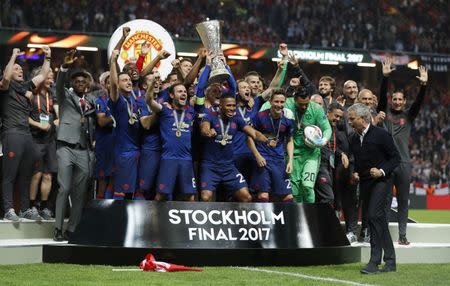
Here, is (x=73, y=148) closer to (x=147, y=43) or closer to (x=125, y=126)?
Result: (x=125, y=126)

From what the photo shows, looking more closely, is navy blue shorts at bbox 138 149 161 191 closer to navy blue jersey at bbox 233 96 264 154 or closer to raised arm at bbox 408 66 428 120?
navy blue jersey at bbox 233 96 264 154

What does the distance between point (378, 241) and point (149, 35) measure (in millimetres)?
4955

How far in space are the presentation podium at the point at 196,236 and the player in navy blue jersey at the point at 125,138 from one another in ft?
1.01

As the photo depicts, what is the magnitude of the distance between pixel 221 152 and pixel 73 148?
1.69 metres

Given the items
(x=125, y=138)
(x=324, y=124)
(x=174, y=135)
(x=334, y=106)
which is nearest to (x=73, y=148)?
(x=125, y=138)

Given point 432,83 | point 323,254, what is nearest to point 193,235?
point 323,254

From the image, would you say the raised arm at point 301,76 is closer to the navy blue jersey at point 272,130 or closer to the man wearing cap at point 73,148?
the navy blue jersey at point 272,130

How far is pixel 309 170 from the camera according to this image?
11414 mm

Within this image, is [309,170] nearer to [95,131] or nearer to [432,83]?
[95,131]

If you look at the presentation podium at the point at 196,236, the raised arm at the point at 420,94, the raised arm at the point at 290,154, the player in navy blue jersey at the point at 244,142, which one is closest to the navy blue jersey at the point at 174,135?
the presentation podium at the point at 196,236

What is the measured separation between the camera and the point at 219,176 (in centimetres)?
1070

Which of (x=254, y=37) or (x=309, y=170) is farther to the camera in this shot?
(x=254, y=37)

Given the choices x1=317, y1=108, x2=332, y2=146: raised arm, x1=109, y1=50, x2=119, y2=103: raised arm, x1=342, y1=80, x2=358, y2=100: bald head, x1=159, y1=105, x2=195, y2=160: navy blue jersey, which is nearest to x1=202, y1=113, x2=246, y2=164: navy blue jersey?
x1=159, y1=105, x2=195, y2=160: navy blue jersey

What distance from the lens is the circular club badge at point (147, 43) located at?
42.8 feet
